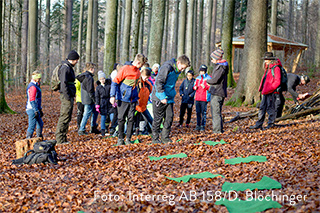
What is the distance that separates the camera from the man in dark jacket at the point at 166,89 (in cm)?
671

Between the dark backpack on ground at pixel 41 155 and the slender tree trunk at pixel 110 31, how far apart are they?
9764 millimetres

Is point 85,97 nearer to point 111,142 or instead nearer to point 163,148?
point 111,142

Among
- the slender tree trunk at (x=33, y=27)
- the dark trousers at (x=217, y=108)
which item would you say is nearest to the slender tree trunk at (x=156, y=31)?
the dark trousers at (x=217, y=108)

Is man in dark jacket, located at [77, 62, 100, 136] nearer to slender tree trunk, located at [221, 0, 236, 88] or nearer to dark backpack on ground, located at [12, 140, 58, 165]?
dark backpack on ground, located at [12, 140, 58, 165]

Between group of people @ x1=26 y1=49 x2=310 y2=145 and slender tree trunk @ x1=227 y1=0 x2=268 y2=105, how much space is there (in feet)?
11.5

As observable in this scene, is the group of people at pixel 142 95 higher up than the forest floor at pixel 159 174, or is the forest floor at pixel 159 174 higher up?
the group of people at pixel 142 95

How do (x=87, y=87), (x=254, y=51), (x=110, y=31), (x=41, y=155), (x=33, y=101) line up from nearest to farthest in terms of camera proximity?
(x=41, y=155), (x=33, y=101), (x=87, y=87), (x=254, y=51), (x=110, y=31)

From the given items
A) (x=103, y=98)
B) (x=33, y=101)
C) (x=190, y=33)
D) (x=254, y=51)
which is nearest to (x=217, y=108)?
(x=103, y=98)

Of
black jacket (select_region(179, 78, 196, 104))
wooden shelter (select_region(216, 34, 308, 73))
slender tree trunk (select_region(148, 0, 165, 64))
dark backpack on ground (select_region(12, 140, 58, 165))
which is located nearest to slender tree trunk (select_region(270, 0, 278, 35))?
wooden shelter (select_region(216, 34, 308, 73))

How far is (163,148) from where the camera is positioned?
261 inches

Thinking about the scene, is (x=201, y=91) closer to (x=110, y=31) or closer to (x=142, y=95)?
(x=142, y=95)

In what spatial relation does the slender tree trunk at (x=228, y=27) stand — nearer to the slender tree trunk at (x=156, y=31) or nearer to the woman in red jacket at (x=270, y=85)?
the slender tree trunk at (x=156, y=31)

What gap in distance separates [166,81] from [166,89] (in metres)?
0.19

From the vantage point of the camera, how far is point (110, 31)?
15.2 m
